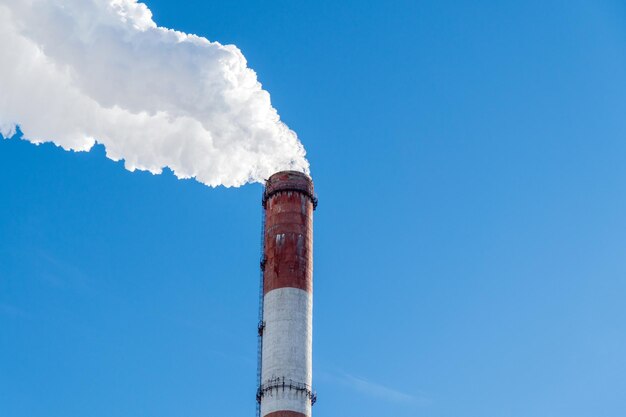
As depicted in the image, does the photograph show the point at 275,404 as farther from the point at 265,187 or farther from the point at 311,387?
the point at 265,187

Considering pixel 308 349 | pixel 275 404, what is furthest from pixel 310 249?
pixel 275 404

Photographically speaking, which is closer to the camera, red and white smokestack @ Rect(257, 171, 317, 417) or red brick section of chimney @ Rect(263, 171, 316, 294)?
red and white smokestack @ Rect(257, 171, 317, 417)

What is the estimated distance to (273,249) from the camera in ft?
163

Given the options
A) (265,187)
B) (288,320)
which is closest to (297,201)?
(265,187)

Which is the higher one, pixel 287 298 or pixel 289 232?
pixel 289 232

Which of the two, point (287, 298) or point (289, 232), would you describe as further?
point (289, 232)

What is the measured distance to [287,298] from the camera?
4788cm

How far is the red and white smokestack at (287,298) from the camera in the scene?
45844 mm

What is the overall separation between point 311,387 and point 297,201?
10.1 metres

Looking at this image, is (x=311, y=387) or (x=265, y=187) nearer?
(x=311, y=387)

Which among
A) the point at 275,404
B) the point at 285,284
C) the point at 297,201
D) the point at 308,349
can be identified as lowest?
the point at 275,404

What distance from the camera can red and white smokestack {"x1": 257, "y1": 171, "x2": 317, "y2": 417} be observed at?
4584cm

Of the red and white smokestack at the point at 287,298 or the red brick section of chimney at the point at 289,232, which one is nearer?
the red and white smokestack at the point at 287,298

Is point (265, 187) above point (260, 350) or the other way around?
above
